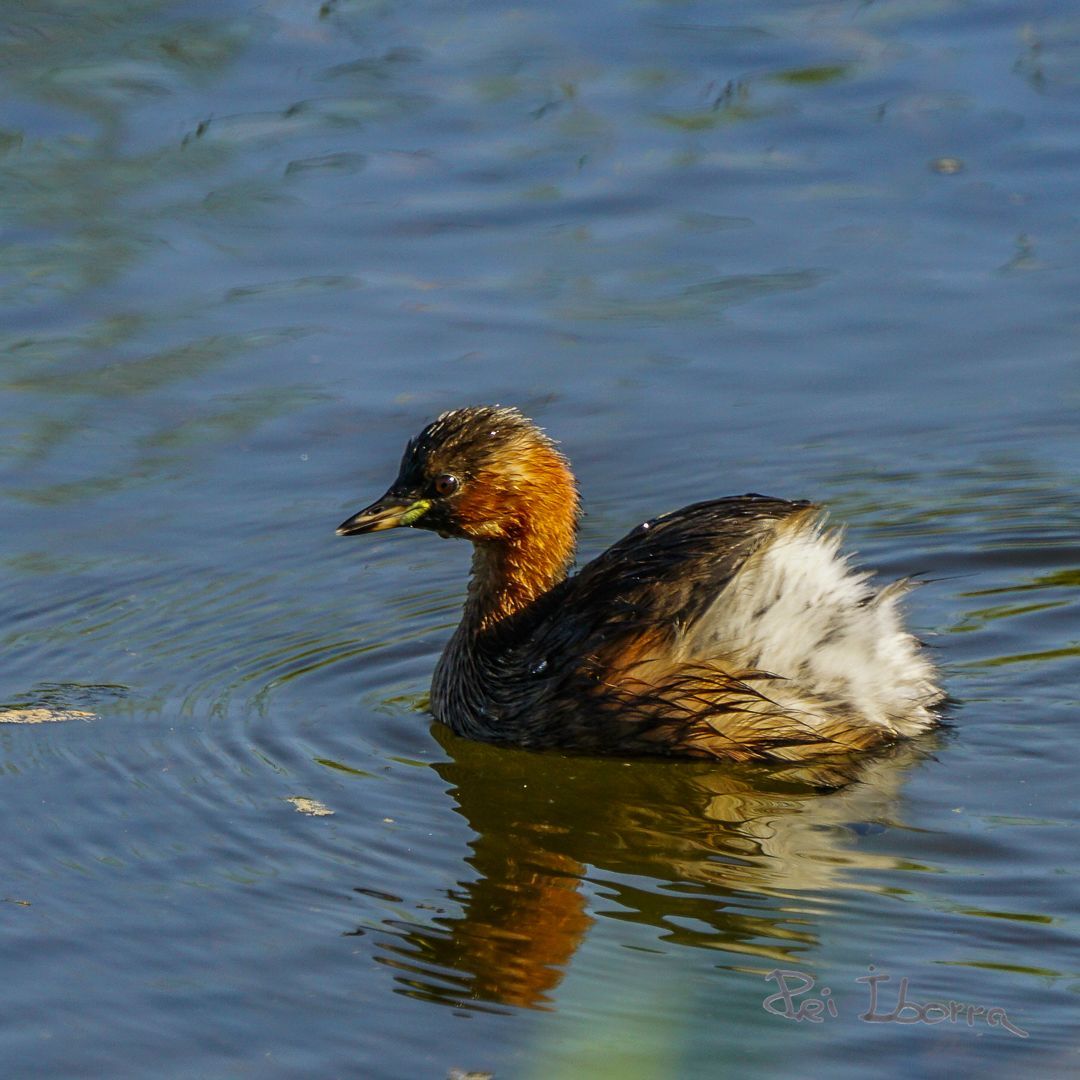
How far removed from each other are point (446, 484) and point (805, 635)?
1.35 metres

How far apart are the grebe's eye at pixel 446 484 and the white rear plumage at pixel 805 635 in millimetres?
1052

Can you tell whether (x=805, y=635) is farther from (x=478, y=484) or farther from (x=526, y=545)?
(x=478, y=484)

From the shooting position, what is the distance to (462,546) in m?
8.06

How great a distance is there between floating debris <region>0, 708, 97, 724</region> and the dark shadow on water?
1138 millimetres

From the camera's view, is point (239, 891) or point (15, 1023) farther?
point (239, 891)

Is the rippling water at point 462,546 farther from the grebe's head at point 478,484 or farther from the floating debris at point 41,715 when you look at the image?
the grebe's head at point 478,484

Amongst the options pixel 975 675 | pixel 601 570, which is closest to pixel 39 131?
pixel 601 570

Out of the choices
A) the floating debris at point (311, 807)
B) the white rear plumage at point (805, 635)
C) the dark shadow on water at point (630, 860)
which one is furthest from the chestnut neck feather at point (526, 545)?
the floating debris at point (311, 807)

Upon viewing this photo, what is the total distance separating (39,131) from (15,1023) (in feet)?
24.2

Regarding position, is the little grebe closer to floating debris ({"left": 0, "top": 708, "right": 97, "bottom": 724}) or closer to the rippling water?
the rippling water

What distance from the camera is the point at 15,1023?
4832mm

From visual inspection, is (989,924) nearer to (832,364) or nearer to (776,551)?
(776,551)

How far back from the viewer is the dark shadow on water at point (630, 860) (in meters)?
5.07

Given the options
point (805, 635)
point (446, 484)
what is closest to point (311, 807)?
point (446, 484)
